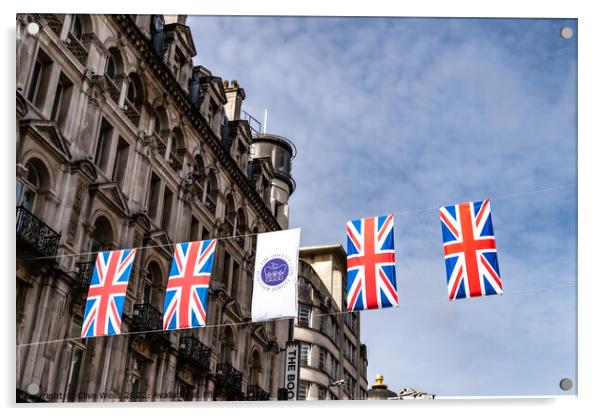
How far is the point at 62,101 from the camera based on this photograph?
60.0 ft

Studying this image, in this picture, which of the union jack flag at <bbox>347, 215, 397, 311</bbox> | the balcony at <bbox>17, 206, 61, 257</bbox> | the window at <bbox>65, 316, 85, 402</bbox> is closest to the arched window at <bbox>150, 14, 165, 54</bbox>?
the balcony at <bbox>17, 206, 61, 257</bbox>

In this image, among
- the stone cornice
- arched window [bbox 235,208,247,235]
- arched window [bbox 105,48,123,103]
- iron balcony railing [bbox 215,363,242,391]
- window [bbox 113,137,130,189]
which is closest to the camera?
arched window [bbox 105,48,123,103]

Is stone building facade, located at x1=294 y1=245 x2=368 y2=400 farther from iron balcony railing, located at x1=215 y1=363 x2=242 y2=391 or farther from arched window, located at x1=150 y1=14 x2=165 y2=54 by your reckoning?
arched window, located at x1=150 y1=14 x2=165 y2=54

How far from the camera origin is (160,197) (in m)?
22.4

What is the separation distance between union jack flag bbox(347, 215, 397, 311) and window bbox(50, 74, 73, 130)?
716 centimetres

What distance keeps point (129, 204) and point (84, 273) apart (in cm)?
347

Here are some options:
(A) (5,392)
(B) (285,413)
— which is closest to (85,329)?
(A) (5,392)

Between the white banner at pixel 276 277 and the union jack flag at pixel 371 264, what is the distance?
3.85 ft

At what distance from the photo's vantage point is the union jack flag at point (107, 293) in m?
15.8

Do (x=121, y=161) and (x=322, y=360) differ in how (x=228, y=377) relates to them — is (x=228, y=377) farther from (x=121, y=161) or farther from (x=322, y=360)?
(x=322, y=360)

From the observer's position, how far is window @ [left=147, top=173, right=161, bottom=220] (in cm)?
2208

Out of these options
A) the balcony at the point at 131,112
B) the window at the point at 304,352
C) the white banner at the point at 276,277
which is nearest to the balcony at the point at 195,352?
the white banner at the point at 276,277
